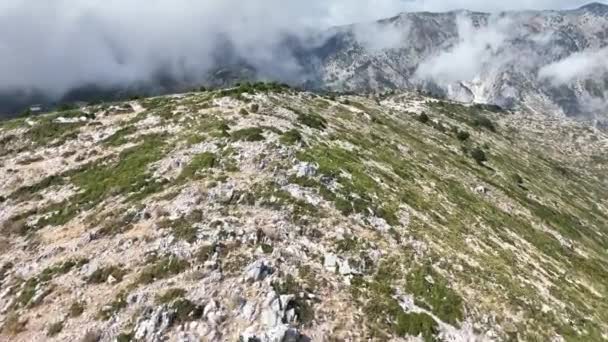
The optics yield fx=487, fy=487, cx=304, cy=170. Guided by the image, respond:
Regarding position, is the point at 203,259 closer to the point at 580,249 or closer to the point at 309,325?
the point at 309,325

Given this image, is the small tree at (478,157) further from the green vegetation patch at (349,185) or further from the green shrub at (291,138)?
the green shrub at (291,138)

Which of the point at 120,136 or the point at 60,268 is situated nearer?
the point at 60,268

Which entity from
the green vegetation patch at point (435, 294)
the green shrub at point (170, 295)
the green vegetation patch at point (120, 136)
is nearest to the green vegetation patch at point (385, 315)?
the green vegetation patch at point (435, 294)

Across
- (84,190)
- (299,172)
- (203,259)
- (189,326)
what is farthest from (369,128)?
(189,326)

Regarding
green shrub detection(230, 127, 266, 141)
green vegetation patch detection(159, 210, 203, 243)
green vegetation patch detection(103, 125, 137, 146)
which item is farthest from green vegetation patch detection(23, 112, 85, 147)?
green vegetation patch detection(159, 210, 203, 243)

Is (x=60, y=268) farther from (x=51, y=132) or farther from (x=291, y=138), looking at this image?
(x=51, y=132)

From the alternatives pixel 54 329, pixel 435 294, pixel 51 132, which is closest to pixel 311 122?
pixel 51 132

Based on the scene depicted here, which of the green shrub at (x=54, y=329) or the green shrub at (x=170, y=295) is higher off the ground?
the green shrub at (x=170, y=295)

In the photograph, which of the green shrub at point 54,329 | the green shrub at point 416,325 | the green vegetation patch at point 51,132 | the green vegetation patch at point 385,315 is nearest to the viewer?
the green shrub at point 54,329
